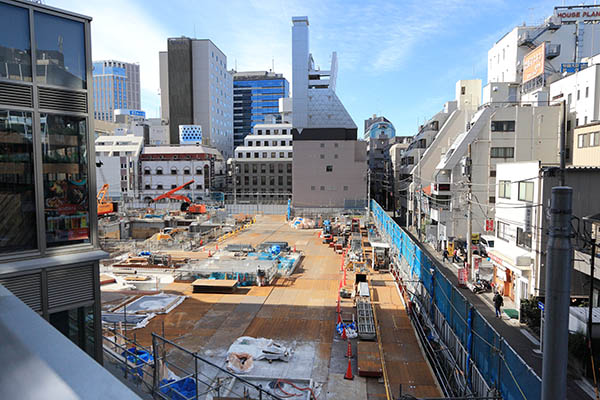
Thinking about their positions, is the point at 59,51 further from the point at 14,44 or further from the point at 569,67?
the point at 569,67

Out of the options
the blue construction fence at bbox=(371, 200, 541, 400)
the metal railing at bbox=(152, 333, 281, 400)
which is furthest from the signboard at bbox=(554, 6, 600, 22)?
the metal railing at bbox=(152, 333, 281, 400)

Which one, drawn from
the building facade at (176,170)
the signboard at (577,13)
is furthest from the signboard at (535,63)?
the building facade at (176,170)

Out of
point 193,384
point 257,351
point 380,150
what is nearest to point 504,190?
point 257,351

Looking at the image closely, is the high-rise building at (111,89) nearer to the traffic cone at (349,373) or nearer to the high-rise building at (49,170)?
the traffic cone at (349,373)

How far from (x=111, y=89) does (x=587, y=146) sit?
6713 inches

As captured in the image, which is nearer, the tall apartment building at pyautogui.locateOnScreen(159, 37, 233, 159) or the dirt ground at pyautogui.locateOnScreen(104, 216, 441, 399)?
the dirt ground at pyautogui.locateOnScreen(104, 216, 441, 399)

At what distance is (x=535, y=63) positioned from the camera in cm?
3772

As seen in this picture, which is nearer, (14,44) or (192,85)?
(14,44)

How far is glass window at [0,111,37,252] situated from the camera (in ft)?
20.2

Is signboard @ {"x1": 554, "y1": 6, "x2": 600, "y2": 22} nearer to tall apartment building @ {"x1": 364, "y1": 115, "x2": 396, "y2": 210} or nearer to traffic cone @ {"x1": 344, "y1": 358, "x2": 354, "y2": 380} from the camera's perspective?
tall apartment building @ {"x1": 364, "y1": 115, "x2": 396, "y2": 210}

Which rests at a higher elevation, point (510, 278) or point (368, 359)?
point (510, 278)

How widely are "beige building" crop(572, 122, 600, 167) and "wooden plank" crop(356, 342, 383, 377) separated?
712 inches

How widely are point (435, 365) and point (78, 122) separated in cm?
1119

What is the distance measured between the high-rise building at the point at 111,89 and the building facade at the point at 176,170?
10600 centimetres
